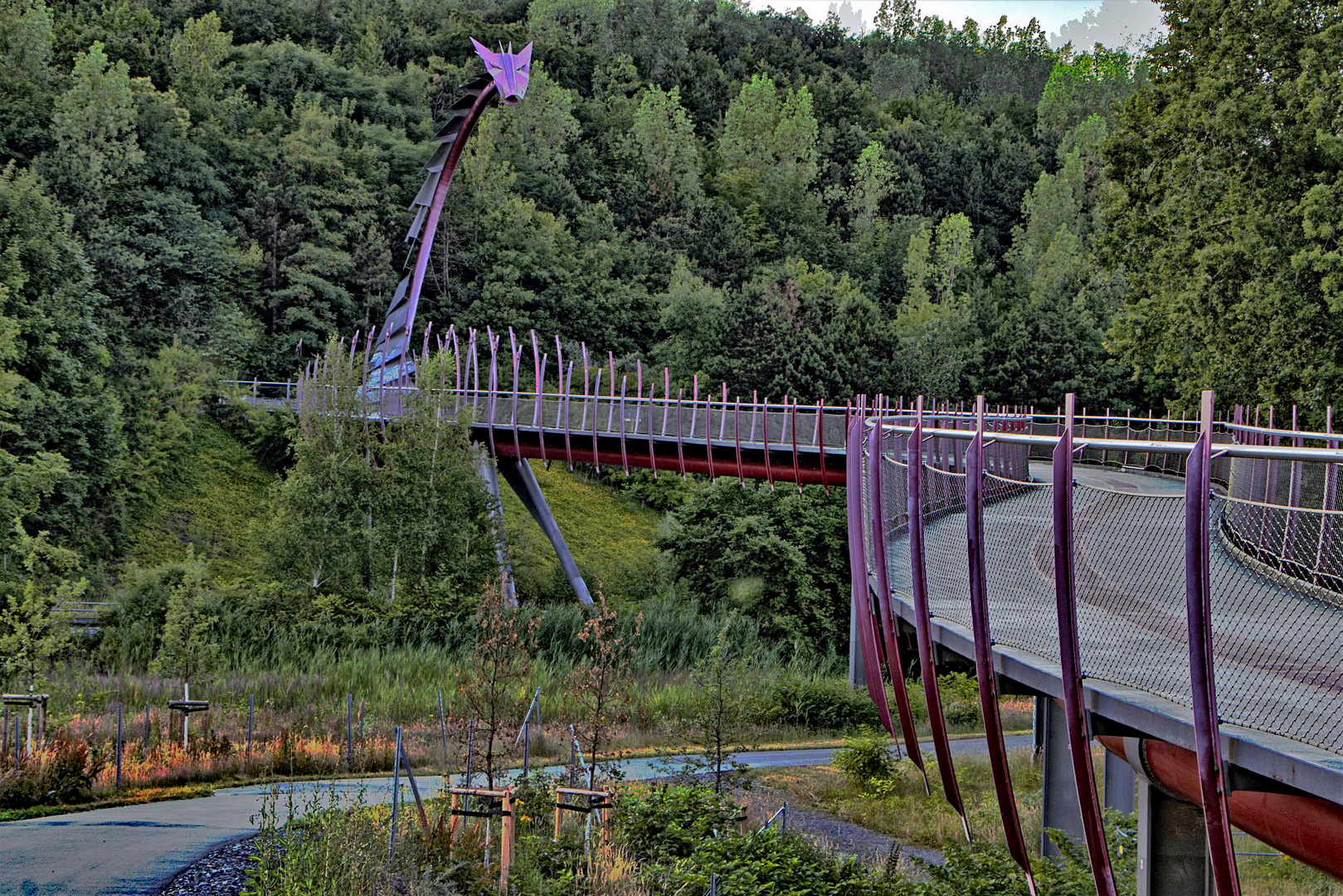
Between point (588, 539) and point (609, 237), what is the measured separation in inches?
1199

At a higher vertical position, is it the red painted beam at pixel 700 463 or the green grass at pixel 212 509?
the red painted beam at pixel 700 463

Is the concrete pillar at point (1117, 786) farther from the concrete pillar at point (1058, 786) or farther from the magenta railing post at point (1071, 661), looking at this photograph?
the magenta railing post at point (1071, 661)

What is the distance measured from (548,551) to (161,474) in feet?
49.1

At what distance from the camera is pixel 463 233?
7412 cm

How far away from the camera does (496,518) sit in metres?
38.2

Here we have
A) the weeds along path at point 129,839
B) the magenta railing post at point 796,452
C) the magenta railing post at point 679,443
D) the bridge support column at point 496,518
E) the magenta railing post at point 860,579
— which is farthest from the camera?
the bridge support column at point 496,518

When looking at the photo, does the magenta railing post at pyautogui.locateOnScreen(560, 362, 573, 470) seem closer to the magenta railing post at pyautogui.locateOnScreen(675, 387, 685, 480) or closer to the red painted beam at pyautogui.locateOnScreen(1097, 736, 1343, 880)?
the magenta railing post at pyautogui.locateOnScreen(675, 387, 685, 480)

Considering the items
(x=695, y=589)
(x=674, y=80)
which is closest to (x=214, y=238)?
(x=695, y=589)

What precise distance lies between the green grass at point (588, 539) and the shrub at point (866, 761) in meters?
17.4

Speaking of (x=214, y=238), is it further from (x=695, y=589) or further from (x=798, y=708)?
(x=798, y=708)

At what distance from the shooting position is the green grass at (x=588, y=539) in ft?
147

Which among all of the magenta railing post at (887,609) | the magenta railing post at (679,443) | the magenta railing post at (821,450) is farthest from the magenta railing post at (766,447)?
the magenta railing post at (887,609)

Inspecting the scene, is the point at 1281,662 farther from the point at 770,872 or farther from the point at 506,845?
the point at 506,845

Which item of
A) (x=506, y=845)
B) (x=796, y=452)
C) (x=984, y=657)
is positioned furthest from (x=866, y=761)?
(x=984, y=657)
